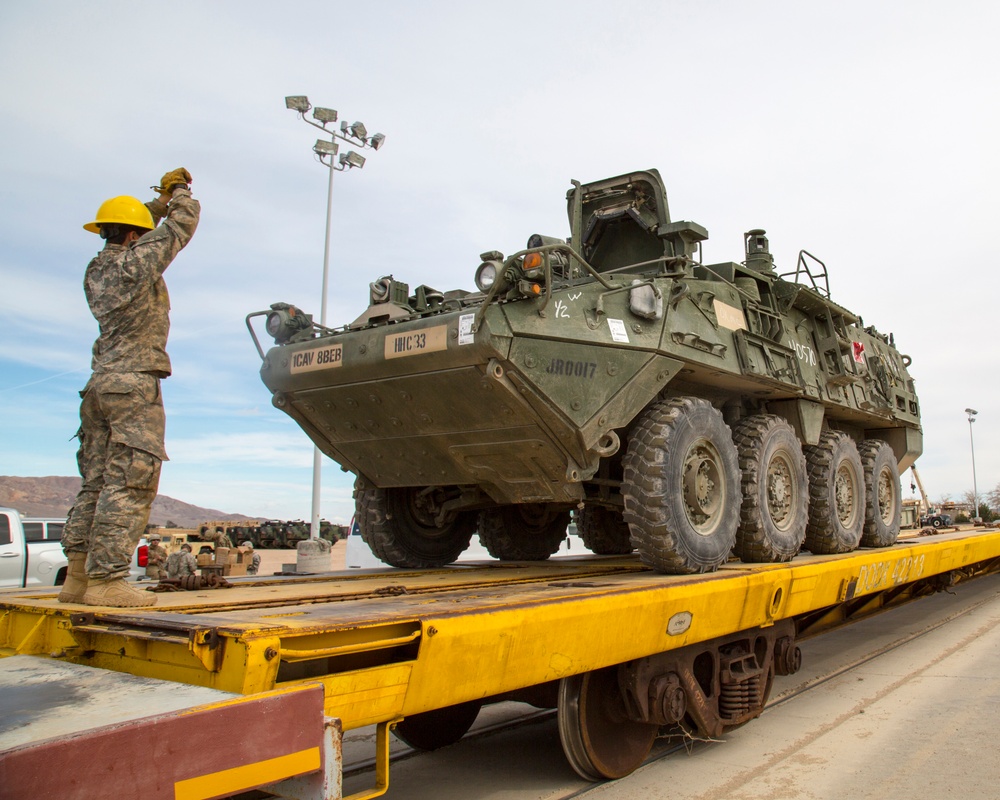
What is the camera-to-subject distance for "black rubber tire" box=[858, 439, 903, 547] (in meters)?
9.30

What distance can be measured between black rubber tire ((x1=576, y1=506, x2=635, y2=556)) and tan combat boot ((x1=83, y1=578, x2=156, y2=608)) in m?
5.93

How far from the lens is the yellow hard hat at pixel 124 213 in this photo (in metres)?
4.18

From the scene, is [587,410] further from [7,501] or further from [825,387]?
[7,501]

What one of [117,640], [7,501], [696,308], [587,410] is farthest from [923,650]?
[7,501]

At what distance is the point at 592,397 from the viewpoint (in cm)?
548

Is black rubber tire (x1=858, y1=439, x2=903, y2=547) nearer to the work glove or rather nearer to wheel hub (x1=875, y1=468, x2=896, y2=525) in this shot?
wheel hub (x1=875, y1=468, x2=896, y2=525)

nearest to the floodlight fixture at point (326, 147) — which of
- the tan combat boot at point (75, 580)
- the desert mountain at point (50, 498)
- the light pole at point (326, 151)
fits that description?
the light pole at point (326, 151)

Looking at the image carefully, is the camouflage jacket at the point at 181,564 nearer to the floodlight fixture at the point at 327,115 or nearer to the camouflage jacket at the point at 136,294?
the camouflage jacket at the point at 136,294

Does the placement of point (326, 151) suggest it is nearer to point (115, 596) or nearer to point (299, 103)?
point (299, 103)

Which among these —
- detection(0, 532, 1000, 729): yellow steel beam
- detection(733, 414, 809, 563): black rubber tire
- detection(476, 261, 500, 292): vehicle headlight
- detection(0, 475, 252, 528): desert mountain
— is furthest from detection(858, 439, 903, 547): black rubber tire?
detection(0, 475, 252, 528): desert mountain

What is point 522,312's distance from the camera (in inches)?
201

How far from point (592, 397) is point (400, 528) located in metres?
2.42

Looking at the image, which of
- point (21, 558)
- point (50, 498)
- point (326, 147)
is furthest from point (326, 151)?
point (50, 498)

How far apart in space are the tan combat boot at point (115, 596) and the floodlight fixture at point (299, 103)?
18999 millimetres
